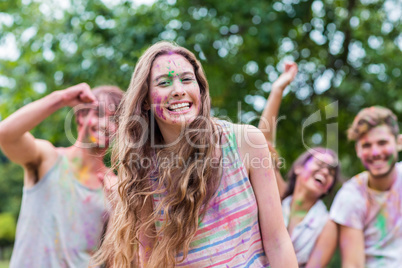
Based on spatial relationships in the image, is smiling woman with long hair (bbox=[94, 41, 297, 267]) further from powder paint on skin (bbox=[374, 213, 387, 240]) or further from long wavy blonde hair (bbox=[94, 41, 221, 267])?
powder paint on skin (bbox=[374, 213, 387, 240])

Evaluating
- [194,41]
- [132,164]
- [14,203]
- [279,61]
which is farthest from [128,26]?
[14,203]

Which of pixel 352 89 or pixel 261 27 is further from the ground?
pixel 261 27

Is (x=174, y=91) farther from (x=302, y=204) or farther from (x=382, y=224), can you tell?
(x=382, y=224)

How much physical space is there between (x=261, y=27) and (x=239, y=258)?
11.5ft

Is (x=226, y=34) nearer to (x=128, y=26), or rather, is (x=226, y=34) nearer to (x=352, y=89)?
(x=128, y=26)

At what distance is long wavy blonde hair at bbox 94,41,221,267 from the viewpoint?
1.89 meters

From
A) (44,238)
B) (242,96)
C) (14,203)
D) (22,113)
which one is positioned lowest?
(14,203)

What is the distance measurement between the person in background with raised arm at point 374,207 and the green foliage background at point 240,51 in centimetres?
212

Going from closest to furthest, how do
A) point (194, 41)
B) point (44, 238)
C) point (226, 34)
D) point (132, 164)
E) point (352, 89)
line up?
point (132, 164), point (44, 238), point (194, 41), point (226, 34), point (352, 89)

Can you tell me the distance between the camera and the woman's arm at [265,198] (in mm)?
1896

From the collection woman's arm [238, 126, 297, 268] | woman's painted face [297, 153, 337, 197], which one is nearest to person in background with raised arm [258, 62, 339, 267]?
woman's painted face [297, 153, 337, 197]

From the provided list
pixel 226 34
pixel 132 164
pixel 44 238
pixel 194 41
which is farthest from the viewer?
pixel 226 34

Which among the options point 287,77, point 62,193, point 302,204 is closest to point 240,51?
point 287,77

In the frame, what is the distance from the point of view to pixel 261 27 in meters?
4.84
